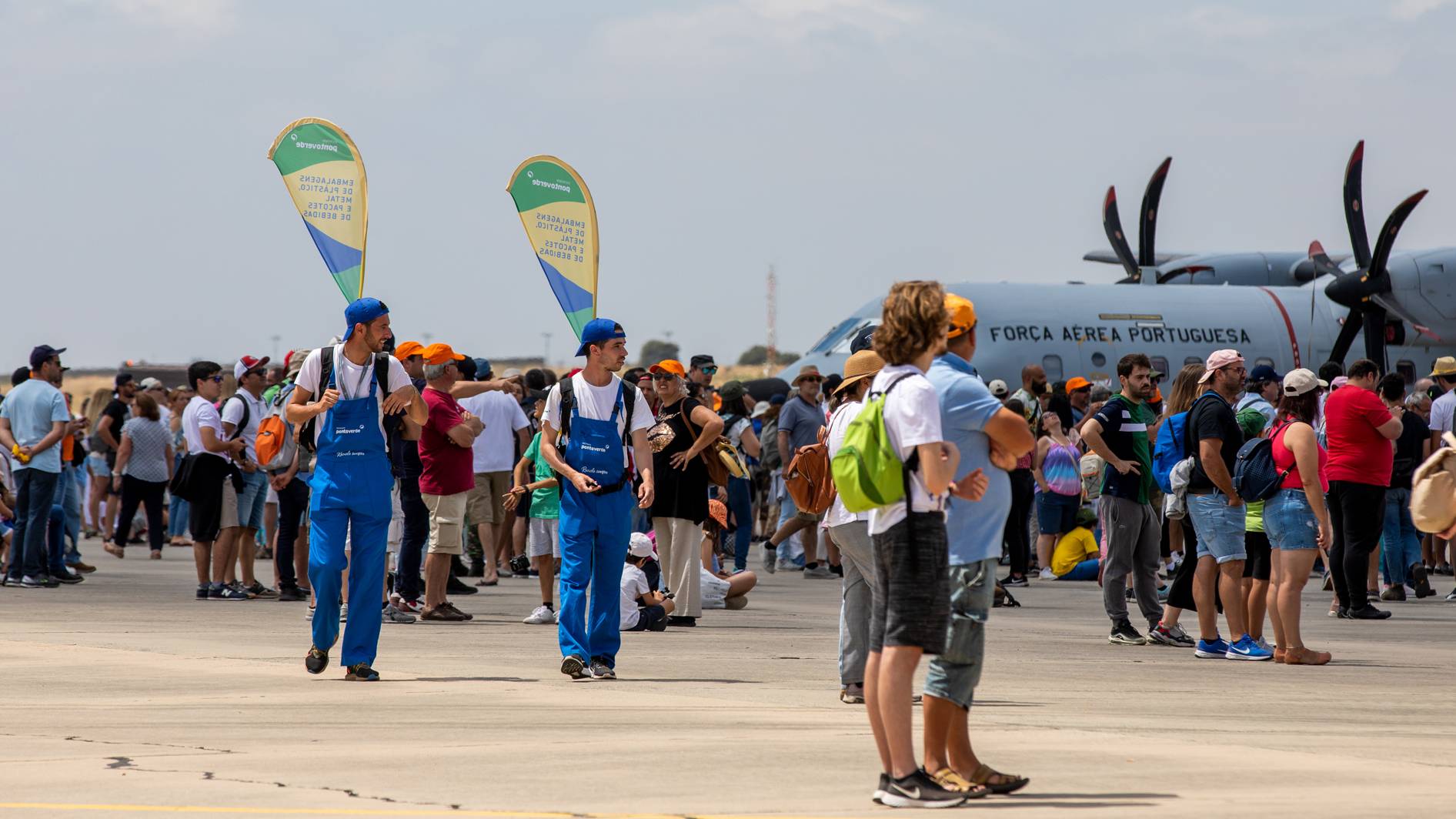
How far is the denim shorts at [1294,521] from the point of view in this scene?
34.1 ft

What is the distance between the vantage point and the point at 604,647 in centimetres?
931

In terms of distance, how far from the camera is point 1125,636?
11906mm

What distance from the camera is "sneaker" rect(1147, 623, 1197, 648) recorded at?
468 inches

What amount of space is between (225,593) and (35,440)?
2.18 m

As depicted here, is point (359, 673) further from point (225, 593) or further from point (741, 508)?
point (741, 508)

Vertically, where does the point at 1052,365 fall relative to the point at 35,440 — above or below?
above

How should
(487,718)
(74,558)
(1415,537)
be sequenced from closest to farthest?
1. (487,718)
2. (1415,537)
3. (74,558)

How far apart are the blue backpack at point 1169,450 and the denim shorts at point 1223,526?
0.57 metres

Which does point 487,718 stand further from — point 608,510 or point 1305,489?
point 1305,489

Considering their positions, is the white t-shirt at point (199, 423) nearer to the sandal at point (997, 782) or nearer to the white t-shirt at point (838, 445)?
the white t-shirt at point (838, 445)

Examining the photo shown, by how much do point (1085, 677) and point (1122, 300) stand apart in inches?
812

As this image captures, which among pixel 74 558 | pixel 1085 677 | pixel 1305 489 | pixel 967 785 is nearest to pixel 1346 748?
pixel 967 785

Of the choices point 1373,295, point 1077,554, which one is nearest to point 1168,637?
point 1077,554

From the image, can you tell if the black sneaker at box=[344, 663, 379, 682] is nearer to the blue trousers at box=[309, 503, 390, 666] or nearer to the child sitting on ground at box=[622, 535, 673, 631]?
the blue trousers at box=[309, 503, 390, 666]
